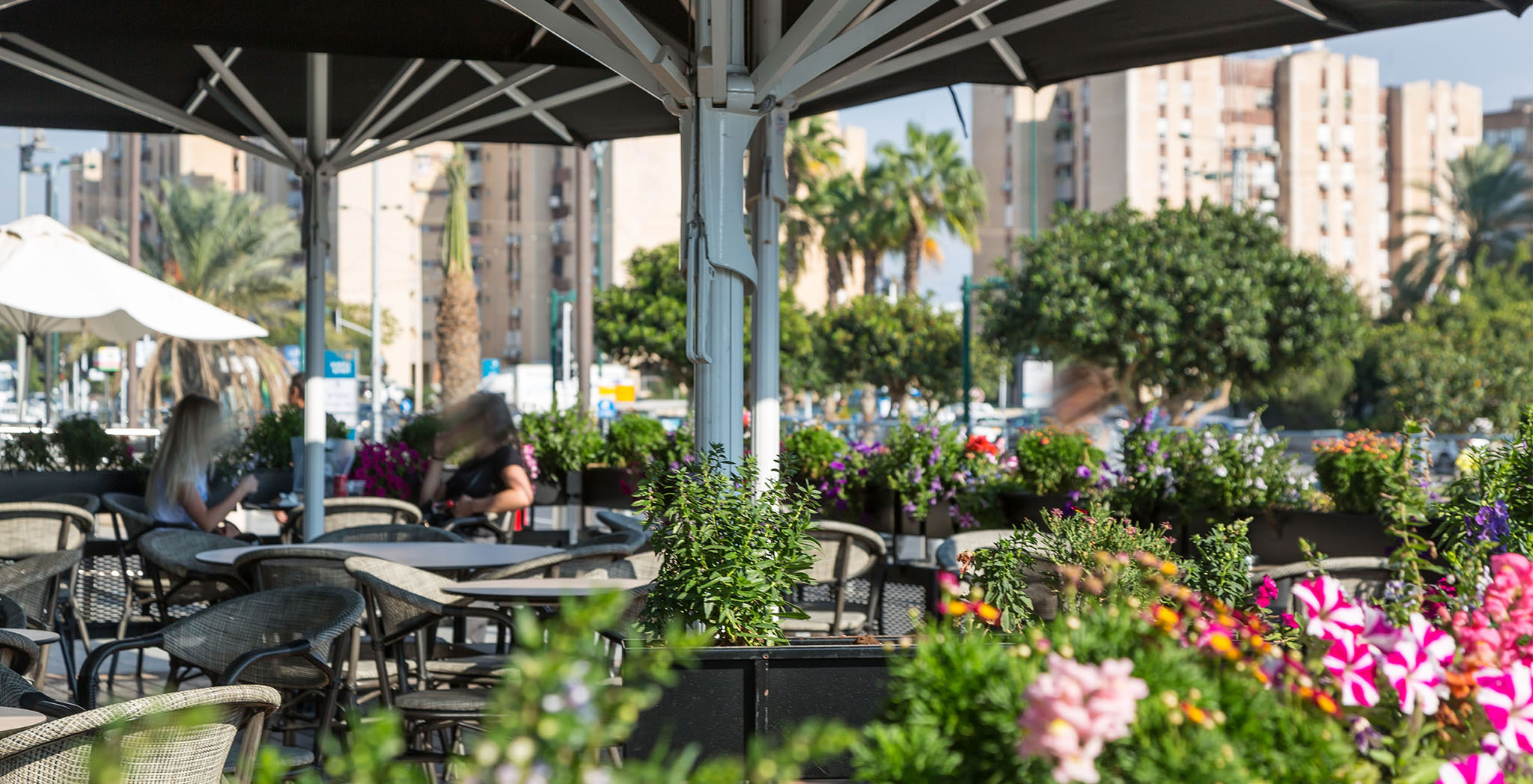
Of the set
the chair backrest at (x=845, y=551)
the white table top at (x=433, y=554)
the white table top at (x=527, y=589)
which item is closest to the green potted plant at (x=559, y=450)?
the white table top at (x=433, y=554)

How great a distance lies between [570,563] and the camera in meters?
5.20

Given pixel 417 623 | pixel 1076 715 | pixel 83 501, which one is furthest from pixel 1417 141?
pixel 1076 715

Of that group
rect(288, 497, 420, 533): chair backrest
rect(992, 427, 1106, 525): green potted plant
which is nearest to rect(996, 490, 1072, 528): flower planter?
rect(992, 427, 1106, 525): green potted plant

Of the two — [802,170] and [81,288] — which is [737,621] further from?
[802,170]

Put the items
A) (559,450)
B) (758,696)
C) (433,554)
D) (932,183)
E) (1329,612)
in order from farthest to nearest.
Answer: (932,183) < (559,450) < (433,554) < (758,696) < (1329,612)

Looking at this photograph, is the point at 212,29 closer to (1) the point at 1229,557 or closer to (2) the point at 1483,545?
(1) the point at 1229,557

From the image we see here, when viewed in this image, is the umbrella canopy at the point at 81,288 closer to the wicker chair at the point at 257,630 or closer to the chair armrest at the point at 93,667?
the chair armrest at the point at 93,667

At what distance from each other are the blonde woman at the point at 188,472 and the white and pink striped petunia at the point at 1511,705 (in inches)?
241

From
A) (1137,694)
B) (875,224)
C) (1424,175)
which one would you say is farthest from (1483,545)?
(1424,175)

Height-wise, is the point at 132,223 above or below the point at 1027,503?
above

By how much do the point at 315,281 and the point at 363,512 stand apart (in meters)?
1.30

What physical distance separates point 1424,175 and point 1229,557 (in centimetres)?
8785

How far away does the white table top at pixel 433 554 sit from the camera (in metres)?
5.19

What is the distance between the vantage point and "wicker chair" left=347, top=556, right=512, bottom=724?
4.21m
